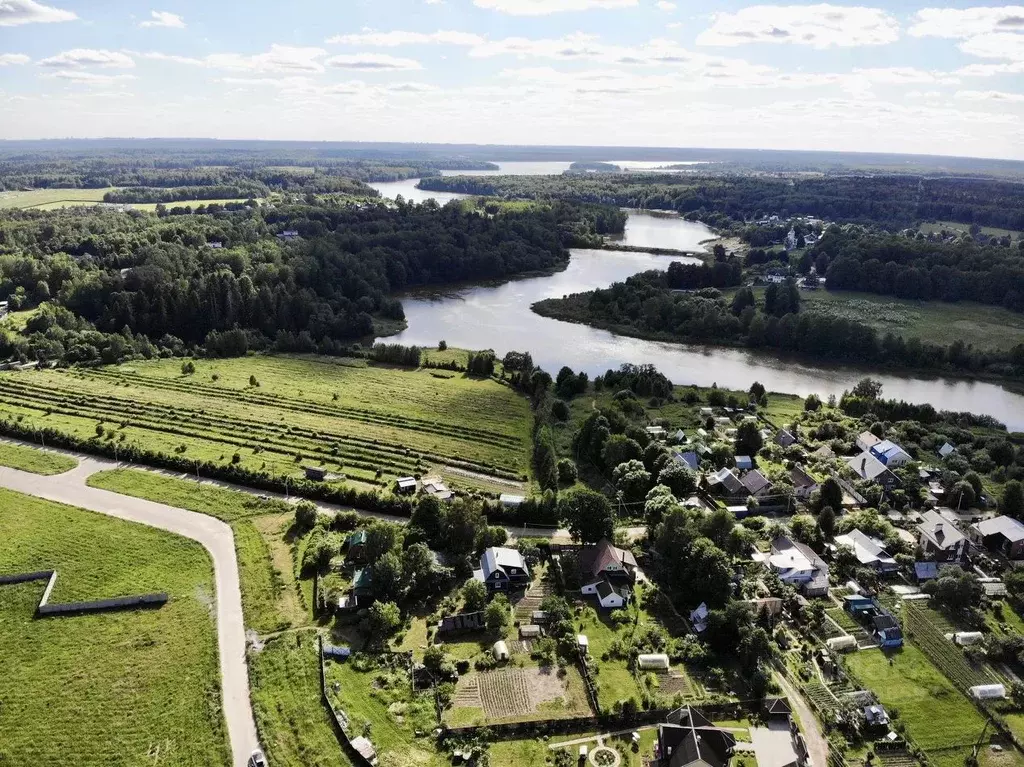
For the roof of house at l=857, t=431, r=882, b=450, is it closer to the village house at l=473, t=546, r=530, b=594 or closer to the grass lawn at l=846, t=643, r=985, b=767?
the grass lawn at l=846, t=643, r=985, b=767

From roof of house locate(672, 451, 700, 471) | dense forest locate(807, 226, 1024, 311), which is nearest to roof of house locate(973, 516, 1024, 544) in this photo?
roof of house locate(672, 451, 700, 471)

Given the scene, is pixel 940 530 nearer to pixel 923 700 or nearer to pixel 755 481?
pixel 755 481

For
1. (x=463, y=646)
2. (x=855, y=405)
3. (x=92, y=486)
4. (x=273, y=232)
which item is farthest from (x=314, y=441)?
(x=273, y=232)

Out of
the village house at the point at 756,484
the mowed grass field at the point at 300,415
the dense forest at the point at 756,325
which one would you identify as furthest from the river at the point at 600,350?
the village house at the point at 756,484

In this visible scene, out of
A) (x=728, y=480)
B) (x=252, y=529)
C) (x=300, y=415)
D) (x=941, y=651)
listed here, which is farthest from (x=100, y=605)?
(x=941, y=651)

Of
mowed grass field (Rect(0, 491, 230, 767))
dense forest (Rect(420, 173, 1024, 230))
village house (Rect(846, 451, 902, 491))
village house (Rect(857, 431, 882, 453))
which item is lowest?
mowed grass field (Rect(0, 491, 230, 767))

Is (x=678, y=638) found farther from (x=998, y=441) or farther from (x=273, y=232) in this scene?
(x=273, y=232)
